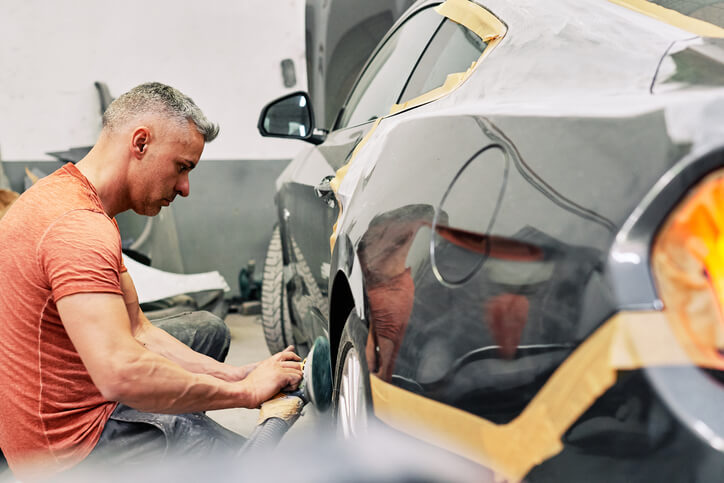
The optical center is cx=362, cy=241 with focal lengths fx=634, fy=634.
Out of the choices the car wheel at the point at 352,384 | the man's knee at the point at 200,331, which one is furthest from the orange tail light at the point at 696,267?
the man's knee at the point at 200,331

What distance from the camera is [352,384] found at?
1284 mm

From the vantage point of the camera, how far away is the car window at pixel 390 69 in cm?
191

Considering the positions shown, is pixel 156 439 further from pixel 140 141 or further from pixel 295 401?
pixel 140 141

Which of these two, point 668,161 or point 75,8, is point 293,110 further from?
point 75,8

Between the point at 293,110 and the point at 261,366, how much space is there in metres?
1.37

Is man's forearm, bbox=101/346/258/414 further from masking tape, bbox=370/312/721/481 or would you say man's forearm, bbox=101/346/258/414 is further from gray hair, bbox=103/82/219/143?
masking tape, bbox=370/312/721/481

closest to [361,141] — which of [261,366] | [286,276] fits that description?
[261,366]

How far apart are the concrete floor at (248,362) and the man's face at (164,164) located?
0.73 meters

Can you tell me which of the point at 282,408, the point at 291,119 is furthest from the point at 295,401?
the point at 291,119

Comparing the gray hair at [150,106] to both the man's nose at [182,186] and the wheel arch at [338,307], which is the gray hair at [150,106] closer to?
the man's nose at [182,186]

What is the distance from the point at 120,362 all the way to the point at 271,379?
40 centimetres

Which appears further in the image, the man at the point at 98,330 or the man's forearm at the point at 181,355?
the man's forearm at the point at 181,355

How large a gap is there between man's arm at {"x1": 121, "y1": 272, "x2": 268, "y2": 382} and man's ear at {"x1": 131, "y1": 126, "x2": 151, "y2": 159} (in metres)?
0.40

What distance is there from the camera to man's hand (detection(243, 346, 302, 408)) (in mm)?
1592
